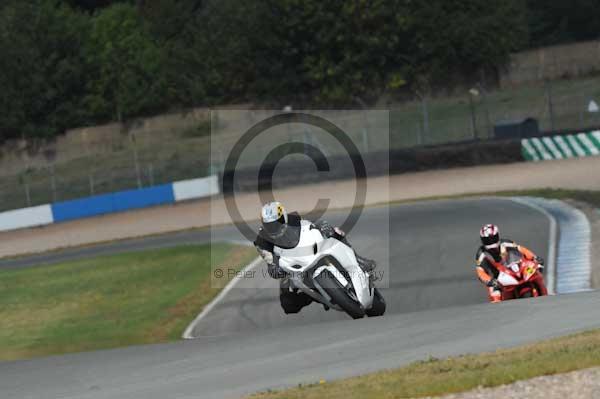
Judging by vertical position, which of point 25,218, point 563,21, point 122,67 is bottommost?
point 25,218

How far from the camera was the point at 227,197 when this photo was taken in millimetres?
34375

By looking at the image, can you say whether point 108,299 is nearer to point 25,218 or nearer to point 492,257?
point 492,257

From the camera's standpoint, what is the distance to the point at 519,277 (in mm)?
13867

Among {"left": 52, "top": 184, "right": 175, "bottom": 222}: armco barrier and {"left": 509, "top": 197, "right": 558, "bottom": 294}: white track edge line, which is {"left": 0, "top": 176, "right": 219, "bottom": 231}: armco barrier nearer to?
{"left": 52, "top": 184, "right": 175, "bottom": 222}: armco barrier

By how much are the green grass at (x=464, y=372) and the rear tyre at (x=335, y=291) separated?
11.6ft

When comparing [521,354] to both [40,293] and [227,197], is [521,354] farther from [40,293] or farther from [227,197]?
[227,197]

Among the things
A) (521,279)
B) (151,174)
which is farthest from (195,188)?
(521,279)

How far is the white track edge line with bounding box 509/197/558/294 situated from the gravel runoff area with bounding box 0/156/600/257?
3699 mm

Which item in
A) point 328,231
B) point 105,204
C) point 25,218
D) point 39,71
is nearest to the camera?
point 328,231

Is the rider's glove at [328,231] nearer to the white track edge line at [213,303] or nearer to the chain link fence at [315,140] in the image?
the white track edge line at [213,303]

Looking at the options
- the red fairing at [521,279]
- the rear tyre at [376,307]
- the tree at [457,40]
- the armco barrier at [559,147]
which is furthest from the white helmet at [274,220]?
the tree at [457,40]

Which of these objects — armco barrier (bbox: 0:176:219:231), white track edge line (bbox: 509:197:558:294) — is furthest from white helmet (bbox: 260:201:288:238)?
armco barrier (bbox: 0:176:219:231)

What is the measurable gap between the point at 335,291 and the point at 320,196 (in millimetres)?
18987

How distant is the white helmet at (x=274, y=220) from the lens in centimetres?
1332
